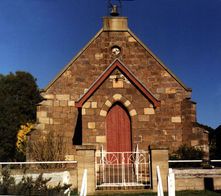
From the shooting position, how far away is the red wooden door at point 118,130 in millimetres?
16766

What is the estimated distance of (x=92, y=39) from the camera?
2181 cm

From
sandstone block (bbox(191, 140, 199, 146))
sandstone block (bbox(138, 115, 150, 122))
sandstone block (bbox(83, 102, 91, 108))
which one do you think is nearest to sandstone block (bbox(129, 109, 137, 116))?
sandstone block (bbox(138, 115, 150, 122))

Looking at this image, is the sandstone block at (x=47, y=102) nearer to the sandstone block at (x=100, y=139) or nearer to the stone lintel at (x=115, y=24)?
the stone lintel at (x=115, y=24)

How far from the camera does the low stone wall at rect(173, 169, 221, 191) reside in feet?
45.1

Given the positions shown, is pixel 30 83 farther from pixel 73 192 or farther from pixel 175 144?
pixel 73 192

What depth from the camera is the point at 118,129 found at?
16.9m

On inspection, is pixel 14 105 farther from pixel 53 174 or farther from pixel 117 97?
pixel 53 174

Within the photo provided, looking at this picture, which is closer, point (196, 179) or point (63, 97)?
point (196, 179)

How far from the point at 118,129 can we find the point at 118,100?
1352mm

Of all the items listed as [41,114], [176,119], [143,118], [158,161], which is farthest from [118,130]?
[41,114]

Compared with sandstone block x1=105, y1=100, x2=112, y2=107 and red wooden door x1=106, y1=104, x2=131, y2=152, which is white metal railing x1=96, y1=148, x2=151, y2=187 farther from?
sandstone block x1=105, y1=100, x2=112, y2=107

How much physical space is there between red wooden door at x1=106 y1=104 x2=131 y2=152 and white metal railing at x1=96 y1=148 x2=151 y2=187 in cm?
97

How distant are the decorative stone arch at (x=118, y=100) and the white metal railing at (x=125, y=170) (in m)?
1.61

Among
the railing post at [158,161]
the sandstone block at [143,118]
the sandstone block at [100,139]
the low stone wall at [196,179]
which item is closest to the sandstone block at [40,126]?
the sandstone block at [100,139]
